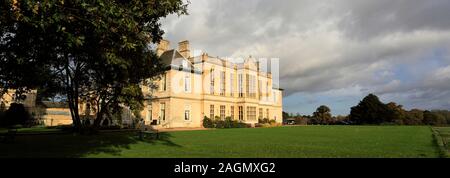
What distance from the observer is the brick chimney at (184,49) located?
145 feet

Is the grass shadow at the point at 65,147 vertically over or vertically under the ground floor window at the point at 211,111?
under

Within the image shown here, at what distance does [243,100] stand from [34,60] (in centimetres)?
3605

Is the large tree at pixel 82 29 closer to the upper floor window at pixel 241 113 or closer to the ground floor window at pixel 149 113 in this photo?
the ground floor window at pixel 149 113

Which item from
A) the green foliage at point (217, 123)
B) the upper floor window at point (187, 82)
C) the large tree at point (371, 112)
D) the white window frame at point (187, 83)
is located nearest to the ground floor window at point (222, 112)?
the green foliage at point (217, 123)

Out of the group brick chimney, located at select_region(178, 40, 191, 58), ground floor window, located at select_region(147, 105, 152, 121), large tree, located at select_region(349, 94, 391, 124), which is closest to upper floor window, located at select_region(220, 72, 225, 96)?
brick chimney, located at select_region(178, 40, 191, 58)

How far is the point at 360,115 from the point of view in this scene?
6644 centimetres

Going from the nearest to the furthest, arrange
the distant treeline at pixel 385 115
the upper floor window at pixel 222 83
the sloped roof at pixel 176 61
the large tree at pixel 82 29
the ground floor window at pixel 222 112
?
1. the large tree at pixel 82 29
2. the sloped roof at pixel 176 61
3. the ground floor window at pixel 222 112
4. the upper floor window at pixel 222 83
5. the distant treeline at pixel 385 115

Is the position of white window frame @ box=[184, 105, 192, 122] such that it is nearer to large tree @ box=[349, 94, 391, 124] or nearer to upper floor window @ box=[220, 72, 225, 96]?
upper floor window @ box=[220, 72, 225, 96]

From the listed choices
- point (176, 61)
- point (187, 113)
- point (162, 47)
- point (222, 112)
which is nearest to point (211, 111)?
point (222, 112)

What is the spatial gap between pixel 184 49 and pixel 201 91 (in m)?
6.48

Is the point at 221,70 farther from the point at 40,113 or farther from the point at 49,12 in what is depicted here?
the point at 49,12

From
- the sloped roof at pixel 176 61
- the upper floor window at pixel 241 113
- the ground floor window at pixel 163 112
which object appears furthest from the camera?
the upper floor window at pixel 241 113

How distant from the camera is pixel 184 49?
44.6m
